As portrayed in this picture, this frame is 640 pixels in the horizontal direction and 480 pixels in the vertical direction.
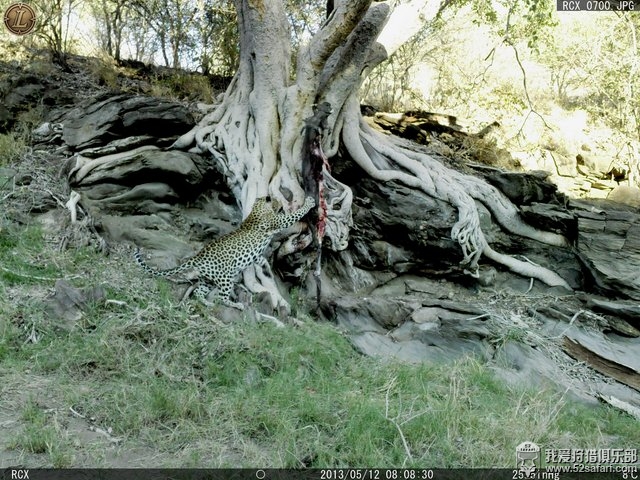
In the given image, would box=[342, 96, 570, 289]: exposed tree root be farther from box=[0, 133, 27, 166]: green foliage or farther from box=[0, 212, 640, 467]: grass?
→ box=[0, 133, 27, 166]: green foliage

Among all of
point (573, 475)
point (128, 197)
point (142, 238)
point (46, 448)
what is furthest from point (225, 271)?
point (573, 475)

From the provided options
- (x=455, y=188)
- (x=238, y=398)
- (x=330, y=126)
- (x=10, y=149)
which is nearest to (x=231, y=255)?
(x=238, y=398)

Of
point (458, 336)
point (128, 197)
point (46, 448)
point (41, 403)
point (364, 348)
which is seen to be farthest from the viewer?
point (128, 197)

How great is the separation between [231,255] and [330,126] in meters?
2.93

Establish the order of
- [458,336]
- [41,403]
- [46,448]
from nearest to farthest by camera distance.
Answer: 1. [46,448]
2. [41,403]
3. [458,336]

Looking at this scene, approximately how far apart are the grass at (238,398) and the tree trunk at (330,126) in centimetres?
274

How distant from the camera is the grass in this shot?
428 cm

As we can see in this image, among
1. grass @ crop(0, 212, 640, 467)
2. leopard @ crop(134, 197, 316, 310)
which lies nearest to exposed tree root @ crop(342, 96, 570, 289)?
→ leopard @ crop(134, 197, 316, 310)

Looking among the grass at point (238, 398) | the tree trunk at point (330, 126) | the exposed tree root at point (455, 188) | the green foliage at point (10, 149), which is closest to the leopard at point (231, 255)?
the grass at point (238, 398)

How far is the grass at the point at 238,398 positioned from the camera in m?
4.28

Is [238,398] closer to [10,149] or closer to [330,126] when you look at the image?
[330,126]

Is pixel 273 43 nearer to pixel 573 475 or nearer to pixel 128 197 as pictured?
pixel 128 197

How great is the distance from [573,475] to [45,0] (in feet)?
41.4

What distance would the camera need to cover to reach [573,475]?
4.23 m
